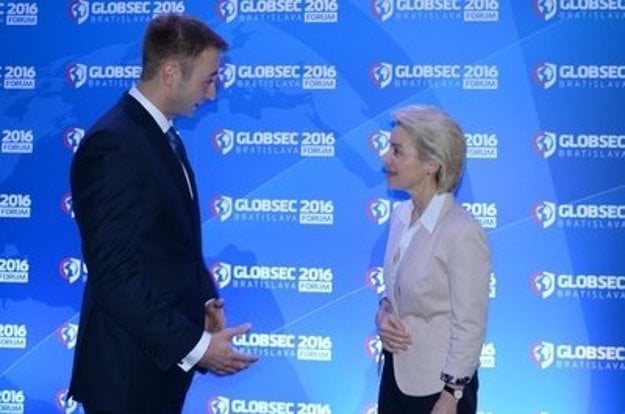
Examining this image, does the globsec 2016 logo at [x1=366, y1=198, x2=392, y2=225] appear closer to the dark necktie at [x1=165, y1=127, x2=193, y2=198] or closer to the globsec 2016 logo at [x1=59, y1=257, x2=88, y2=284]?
the globsec 2016 logo at [x1=59, y1=257, x2=88, y2=284]

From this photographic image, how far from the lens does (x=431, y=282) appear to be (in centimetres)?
226

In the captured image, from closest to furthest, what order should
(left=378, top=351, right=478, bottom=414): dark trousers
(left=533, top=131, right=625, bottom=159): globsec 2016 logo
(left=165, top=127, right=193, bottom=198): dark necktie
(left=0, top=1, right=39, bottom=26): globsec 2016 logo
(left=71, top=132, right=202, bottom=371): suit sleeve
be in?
(left=71, top=132, right=202, bottom=371): suit sleeve, (left=165, top=127, right=193, bottom=198): dark necktie, (left=378, top=351, right=478, bottom=414): dark trousers, (left=533, top=131, right=625, bottom=159): globsec 2016 logo, (left=0, top=1, right=39, bottom=26): globsec 2016 logo

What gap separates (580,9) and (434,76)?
73 centimetres

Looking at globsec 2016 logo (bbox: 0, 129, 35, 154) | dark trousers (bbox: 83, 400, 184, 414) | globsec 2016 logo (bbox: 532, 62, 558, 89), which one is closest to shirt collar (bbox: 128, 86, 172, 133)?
dark trousers (bbox: 83, 400, 184, 414)

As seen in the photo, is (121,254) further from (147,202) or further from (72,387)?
(72,387)

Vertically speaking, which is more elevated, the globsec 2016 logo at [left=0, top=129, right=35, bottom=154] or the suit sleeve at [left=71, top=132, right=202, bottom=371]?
the globsec 2016 logo at [left=0, top=129, right=35, bottom=154]

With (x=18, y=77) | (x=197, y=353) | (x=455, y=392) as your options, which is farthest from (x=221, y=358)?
(x=18, y=77)

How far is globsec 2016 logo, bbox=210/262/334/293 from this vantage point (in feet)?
12.8

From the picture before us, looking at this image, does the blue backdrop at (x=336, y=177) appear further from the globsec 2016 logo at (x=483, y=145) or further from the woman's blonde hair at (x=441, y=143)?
the woman's blonde hair at (x=441, y=143)

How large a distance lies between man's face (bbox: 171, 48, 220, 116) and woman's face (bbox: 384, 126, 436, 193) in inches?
24.2

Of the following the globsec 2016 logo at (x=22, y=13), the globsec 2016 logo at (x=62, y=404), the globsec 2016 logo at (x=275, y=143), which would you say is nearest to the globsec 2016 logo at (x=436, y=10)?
the globsec 2016 logo at (x=275, y=143)

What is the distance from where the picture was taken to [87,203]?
73.4 inches

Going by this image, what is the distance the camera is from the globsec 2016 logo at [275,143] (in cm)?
390

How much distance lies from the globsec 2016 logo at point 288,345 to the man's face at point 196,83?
6.65ft
